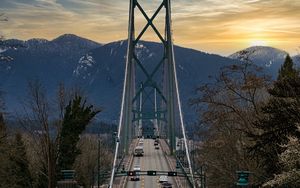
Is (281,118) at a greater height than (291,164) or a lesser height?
greater

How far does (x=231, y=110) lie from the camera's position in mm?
37375

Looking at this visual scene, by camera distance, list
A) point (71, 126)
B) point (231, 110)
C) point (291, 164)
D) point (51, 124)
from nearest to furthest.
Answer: point (291, 164), point (51, 124), point (71, 126), point (231, 110)

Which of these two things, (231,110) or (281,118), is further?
(231,110)

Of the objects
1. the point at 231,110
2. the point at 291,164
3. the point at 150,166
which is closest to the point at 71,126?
the point at 231,110

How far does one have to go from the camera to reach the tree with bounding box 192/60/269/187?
34000 millimetres

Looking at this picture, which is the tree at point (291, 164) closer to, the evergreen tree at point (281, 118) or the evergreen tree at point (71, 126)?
the evergreen tree at point (281, 118)

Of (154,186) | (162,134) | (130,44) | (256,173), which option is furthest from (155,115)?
(256,173)

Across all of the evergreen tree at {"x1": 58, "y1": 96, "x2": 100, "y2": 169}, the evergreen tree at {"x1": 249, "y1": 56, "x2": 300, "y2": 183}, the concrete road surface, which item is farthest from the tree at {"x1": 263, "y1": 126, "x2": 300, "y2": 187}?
the concrete road surface

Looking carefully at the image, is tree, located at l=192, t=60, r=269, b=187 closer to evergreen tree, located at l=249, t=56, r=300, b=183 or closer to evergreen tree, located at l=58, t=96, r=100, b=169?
evergreen tree, located at l=249, t=56, r=300, b=183

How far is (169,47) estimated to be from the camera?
92062 millimetres

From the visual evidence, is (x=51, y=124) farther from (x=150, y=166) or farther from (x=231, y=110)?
(x=150, y=166)

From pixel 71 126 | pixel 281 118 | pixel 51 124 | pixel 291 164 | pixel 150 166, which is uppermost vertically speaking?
pixel 281 118

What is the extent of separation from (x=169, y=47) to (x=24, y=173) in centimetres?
5758

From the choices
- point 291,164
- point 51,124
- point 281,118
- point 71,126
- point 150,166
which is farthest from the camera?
point 150,166
